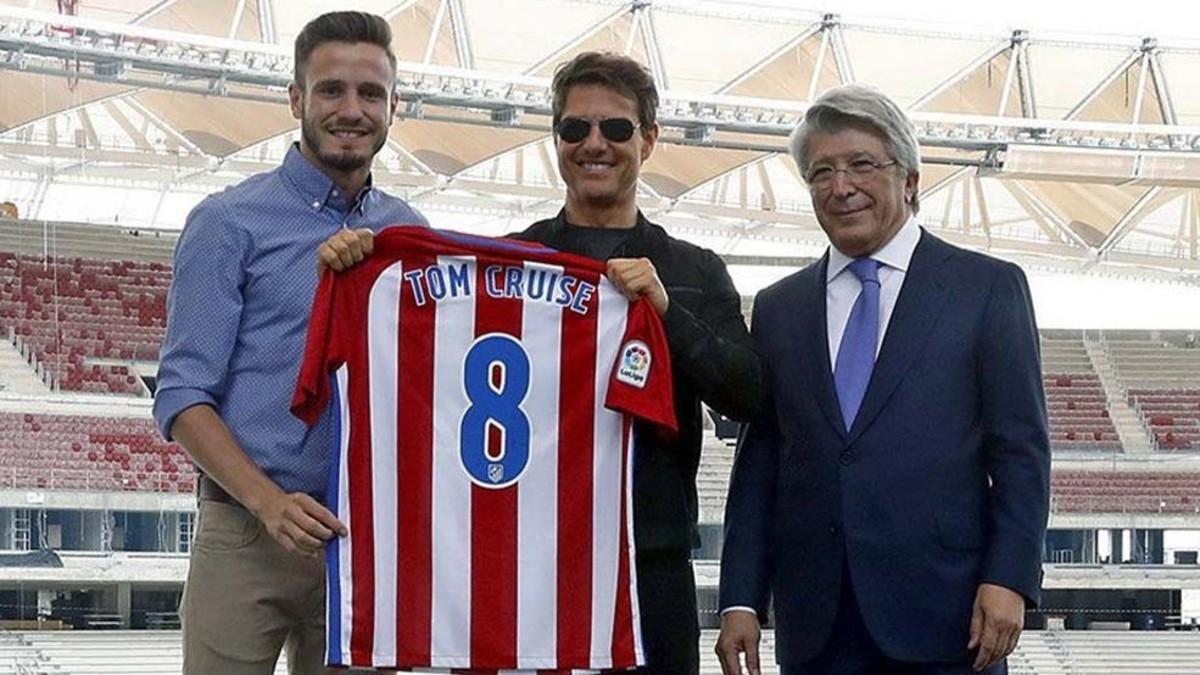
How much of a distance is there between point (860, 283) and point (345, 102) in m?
0.79

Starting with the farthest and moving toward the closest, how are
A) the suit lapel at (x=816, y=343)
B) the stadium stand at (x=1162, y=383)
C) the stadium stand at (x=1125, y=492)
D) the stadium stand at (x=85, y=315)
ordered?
the stadium stand at (x=1162, y=383)
the stadium stand at (x=1125, y=492)
the stadium stand at (x=85, y=315)
the suit lapel at (x=816, y=343)

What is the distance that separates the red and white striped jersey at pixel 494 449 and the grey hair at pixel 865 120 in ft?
1.19

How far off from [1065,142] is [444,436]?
11503 mm

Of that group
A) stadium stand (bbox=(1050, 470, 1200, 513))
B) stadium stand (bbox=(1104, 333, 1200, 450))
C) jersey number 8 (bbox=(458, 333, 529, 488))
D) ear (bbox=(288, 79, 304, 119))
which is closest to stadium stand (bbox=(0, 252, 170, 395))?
stadium stand (bbox=(1050, 470, 1200, 513))

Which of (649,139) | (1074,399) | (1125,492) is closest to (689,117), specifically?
(1125,492)

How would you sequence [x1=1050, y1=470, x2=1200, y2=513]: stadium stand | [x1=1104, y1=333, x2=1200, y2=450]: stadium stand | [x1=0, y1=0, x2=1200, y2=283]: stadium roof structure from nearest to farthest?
1. [x1=0, y1=0, x2=1200, y2=283]: stadium roof structure
2. [x1=1050, y1=470, x2=1200, y2=513]: stadium stand
3. [x1=1104, y1=333, x2=1200, y2=450]: stadium stand

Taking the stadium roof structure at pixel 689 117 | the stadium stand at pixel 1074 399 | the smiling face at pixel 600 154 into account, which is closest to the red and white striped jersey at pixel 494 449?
the smiling face at pixel 600 154

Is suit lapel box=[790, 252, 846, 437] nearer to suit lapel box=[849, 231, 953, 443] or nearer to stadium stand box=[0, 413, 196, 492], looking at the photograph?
suit lapel box=[849, 231, 953, 443]

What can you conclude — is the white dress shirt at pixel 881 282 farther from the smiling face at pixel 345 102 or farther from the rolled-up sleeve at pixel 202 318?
the rolled-up sleeve at pixel 202 318

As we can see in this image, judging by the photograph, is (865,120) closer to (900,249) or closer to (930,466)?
(900,249)

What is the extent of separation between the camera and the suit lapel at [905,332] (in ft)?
7.95

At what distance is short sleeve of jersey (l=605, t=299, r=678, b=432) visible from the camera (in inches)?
95.7

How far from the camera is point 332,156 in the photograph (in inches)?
96.0

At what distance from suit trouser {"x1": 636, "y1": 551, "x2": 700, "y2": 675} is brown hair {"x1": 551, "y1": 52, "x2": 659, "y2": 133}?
2.09 ft
